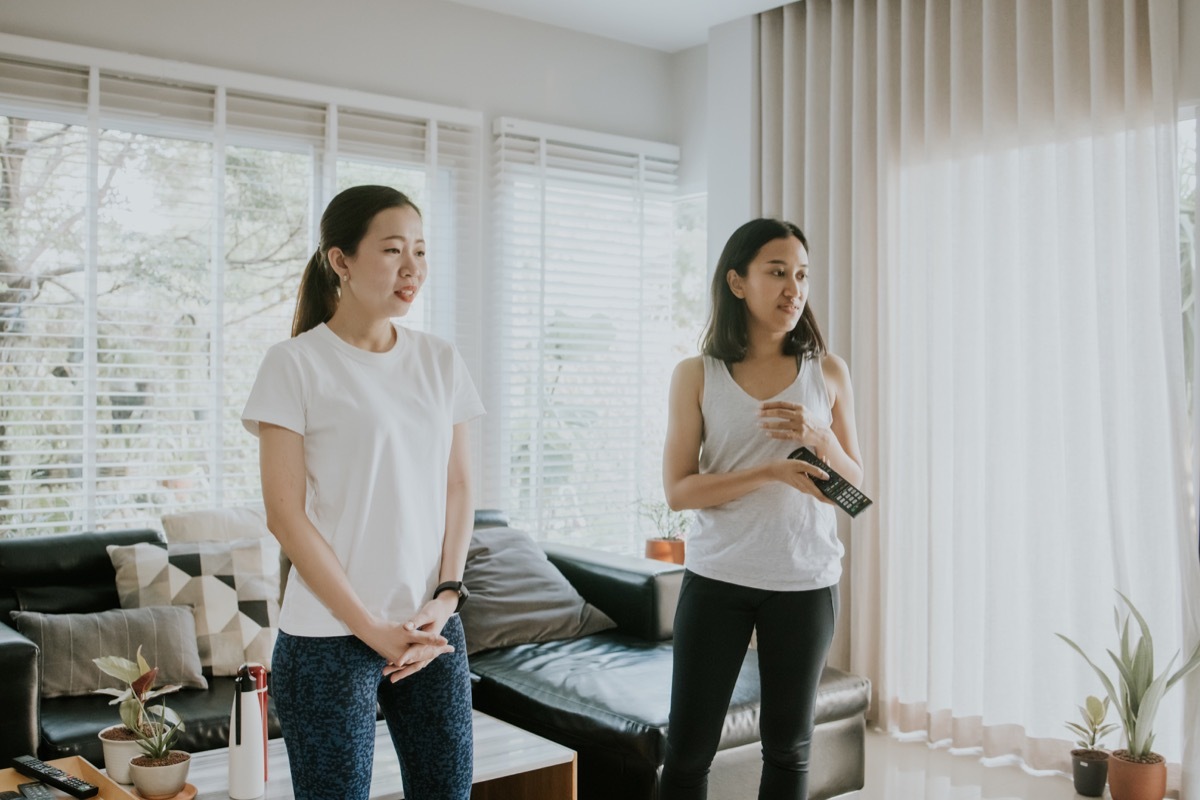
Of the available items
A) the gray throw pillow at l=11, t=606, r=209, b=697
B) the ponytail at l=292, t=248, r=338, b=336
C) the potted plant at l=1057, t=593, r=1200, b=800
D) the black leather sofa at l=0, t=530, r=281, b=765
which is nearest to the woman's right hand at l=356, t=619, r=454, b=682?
the ponytail at l=292, t=248, r=338, b=336

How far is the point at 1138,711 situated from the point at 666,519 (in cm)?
203

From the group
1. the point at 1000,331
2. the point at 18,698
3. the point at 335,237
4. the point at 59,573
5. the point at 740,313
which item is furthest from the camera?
the point at 1000,331

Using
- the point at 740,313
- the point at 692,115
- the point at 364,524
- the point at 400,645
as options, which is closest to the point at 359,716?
the point at 400,645

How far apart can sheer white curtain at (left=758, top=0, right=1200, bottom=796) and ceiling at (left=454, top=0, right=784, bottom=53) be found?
1.12 feet

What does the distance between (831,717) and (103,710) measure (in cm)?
184

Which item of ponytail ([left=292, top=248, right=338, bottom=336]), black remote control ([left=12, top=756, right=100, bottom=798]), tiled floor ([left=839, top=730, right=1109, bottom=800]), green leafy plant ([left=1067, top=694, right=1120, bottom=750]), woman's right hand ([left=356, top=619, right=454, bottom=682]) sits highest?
ponytail ([left=292, top=248, right=338, bottom=336])

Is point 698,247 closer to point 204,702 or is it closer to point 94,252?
point 94,252

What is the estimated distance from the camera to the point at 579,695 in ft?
9.33

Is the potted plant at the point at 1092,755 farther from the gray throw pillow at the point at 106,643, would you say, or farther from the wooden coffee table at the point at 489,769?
the gray throw pillow at the point at 106,643

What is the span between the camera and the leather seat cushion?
8.72 ft

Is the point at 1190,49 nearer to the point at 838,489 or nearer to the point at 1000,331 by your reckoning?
the point at 1000,331

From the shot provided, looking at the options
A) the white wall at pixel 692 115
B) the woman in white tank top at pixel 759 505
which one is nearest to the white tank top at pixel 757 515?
the woman in white tank top at pixel 759 505

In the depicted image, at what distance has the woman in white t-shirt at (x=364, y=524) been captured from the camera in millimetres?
1484

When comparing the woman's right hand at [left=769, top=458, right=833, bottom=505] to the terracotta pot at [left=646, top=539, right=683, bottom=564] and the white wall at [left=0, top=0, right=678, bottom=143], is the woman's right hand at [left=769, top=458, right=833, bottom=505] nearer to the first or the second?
the terracotta pot at [left=646, top=539, right=683, bottom=564]
